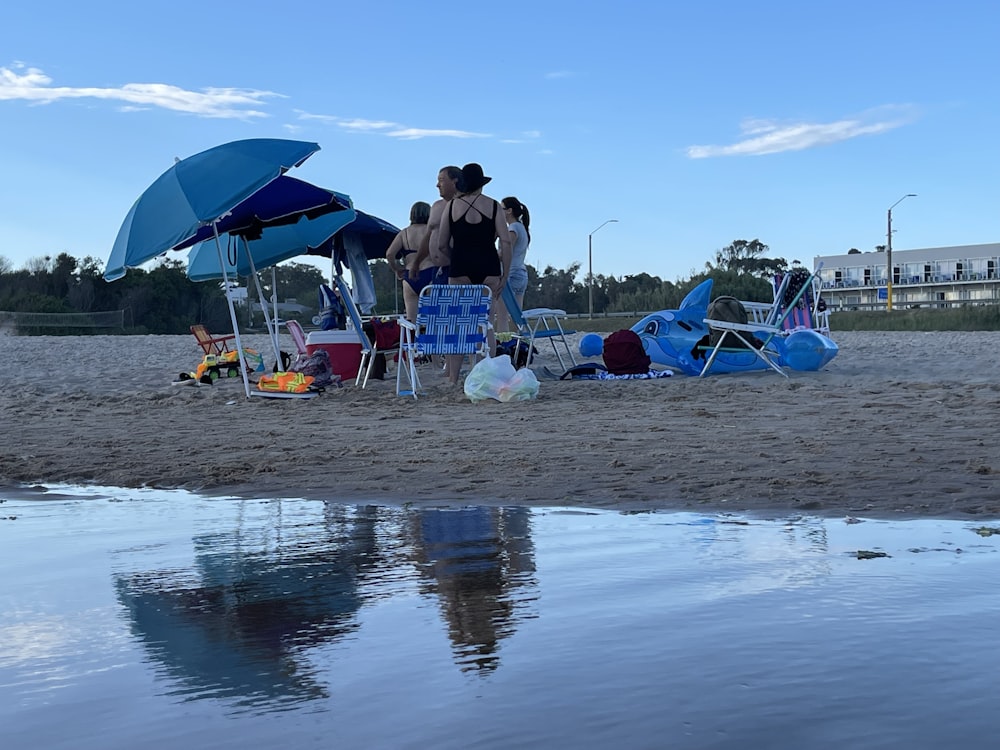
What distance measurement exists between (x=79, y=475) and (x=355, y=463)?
4.63 feet

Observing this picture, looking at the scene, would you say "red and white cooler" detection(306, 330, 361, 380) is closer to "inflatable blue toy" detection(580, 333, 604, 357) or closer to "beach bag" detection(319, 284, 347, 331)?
"beach bag" detection(319, 284, 347, 331)

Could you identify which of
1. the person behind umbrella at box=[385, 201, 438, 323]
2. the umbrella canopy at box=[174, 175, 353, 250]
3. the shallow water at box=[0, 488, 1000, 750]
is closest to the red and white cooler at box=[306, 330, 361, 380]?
the person behind umbrella at box=[385, 201, 438, 323]

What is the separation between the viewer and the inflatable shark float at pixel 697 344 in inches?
509

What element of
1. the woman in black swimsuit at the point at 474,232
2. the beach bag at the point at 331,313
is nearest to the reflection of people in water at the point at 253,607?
the woman in black swimsuit at the point at 474,232

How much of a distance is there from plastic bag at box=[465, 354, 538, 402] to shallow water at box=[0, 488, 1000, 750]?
5563 millimetres

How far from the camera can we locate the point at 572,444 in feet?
23.4

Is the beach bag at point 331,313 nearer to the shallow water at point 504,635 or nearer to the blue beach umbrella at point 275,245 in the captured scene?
the blue beach umbrella at point 275,245

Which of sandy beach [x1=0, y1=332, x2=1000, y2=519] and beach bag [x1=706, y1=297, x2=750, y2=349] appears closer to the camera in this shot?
sandy beach [x1=0, y1=332, x2=1000, y2=519]

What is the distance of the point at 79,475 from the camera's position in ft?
21.4

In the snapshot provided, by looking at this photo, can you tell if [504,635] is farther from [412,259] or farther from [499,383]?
[412,259]

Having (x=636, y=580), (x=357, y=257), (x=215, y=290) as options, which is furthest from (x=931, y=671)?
(x=215, y=290)

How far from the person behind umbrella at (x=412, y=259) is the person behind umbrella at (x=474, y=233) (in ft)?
1.81

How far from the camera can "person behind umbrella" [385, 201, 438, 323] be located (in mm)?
12023

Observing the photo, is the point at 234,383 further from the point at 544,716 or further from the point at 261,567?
the point at 544,716
